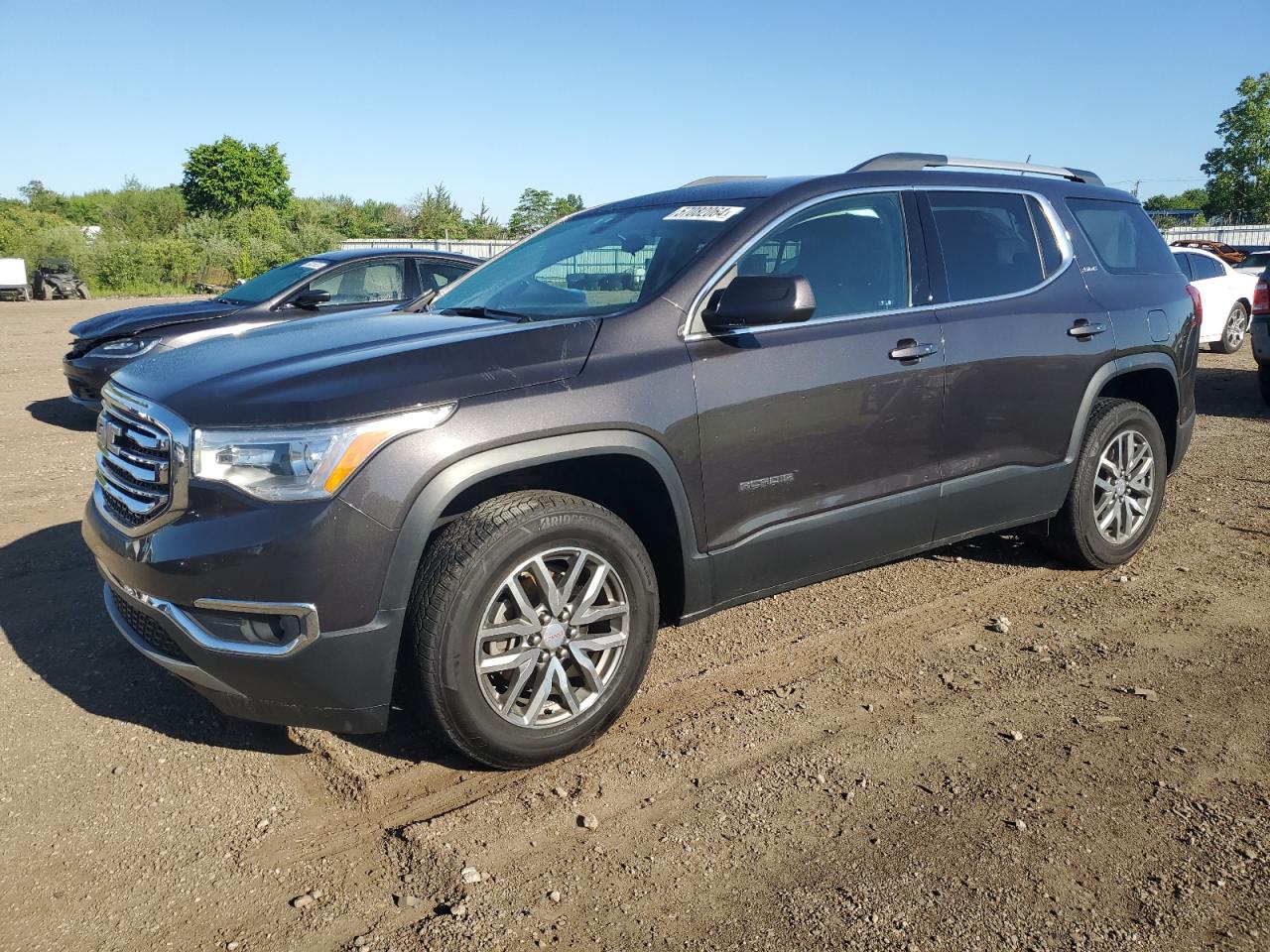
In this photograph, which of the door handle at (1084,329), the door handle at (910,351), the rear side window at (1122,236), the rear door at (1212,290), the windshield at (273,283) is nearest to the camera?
the door handle at (910,351)

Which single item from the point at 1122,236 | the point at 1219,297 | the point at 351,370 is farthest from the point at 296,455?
the point at 1219,297

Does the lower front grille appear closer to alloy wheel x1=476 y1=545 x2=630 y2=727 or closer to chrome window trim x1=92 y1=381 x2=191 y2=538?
chrome window trim x1=92 y1=381 x2=191 y2=538

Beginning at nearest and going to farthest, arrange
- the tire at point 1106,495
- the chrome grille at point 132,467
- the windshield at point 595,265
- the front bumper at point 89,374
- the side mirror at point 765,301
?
the chrome grille at point 132,467 < the side mirror at point 765,301 < the windshield at point 595,265 < the tire at point 1106,495 < the front bumper at point 89,374

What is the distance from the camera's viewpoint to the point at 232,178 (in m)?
64.7

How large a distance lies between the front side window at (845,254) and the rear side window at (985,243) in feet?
0.88

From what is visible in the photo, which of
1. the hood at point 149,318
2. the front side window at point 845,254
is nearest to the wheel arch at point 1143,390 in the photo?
the front side window at point 845,254

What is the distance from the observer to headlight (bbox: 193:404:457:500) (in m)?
2.80

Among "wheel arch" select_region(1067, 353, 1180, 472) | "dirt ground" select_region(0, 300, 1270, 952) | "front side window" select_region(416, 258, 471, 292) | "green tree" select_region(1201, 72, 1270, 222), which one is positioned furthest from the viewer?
"green tree" select_region(1201, 72, 1270, 222)

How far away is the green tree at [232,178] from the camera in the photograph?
6419 cm

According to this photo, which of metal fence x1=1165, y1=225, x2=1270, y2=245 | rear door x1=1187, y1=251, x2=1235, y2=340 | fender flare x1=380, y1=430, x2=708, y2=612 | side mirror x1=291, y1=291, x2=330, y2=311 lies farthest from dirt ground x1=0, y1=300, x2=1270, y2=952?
metal fence x1=1165, y1=225, x2=1270, y2=245

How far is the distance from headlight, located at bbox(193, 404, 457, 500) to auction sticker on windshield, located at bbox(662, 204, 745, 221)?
156 centimetres

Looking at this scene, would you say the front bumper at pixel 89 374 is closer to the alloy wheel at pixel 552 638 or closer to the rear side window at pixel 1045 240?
the alloy wheel at pixel 552 638

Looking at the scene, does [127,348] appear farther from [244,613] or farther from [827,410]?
[827,410]

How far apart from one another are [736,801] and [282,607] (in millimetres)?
1459
